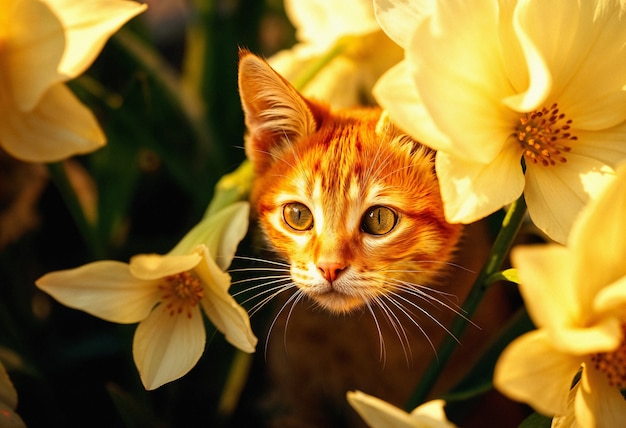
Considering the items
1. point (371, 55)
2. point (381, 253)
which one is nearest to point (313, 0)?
point (371, 55)

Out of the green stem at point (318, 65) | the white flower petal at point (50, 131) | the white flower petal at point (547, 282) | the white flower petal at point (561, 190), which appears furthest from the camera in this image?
the green stem at point (318, 65)

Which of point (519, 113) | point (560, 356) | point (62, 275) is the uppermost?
point (519, 113)

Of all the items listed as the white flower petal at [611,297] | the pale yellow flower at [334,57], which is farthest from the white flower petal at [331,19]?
the white flower petal at [611,297]

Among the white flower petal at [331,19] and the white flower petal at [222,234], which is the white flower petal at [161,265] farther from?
the white flower petal at [331,19]

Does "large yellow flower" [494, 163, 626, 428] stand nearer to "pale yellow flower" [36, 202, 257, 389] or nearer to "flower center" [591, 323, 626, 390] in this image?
"flower center" [591, 323, 626, 390]

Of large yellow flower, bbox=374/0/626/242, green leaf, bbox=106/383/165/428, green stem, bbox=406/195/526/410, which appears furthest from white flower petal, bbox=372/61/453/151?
green leaf, bbox=106/383/165/428

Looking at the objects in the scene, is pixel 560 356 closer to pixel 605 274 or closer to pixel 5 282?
pixel 605 274
